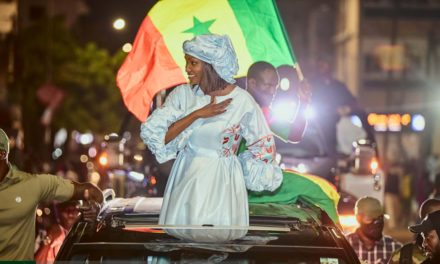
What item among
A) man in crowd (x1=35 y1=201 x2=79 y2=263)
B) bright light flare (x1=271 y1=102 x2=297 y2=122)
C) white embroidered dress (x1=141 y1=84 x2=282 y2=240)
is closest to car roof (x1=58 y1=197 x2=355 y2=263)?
white embroidered dress (x1=141 y1=84 x2=282 y2=240)

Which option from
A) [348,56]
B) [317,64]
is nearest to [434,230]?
[317,64]

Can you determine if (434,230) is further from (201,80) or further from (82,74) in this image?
(82,74)

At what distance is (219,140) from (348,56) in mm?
57705

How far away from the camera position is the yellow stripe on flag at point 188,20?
902 centimetres

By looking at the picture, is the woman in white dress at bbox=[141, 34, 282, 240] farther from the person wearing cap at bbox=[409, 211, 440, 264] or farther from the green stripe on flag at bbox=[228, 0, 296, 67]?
the green stripe on flag at bbox=[228, 0, 296, 67]

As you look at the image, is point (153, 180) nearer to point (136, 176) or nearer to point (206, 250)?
point (136, 176)

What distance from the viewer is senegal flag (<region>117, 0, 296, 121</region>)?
29.5 ft

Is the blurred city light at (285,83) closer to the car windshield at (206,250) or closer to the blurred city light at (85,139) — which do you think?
the car windshield at (206,250)

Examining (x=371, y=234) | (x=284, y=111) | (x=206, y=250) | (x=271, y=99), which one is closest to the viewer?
(x=206, y=250)

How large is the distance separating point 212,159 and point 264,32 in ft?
10.2

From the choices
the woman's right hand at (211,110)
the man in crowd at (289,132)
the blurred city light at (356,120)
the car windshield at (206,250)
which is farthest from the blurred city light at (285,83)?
the blurred city light at (356,120)

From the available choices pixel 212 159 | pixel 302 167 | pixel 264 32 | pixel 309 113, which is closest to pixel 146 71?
pixel 264 32

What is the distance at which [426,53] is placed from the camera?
57.7 meters

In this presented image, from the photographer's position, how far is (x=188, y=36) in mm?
9102
